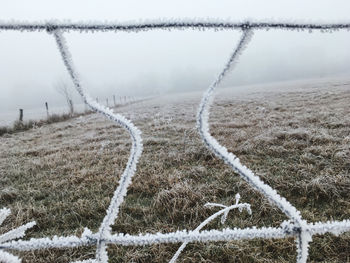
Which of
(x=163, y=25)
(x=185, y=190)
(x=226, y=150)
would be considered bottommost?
(x=185, y=190)

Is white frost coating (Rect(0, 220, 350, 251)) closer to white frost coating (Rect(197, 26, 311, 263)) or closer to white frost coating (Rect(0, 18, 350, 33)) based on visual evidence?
white frost coating (Rect(197, 26, 311, 263))

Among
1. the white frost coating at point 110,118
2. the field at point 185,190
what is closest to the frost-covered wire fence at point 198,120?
the white frost coating at point 110,118

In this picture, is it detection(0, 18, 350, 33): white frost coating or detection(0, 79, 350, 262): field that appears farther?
detection(0, 79, 350, 262): field

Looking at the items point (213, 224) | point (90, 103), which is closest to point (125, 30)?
point (90, 103)

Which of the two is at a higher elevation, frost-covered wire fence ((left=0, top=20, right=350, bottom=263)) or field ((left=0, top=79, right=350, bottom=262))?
frost-covered wire fence ((left=0, top=20, right=350, bottom=263))

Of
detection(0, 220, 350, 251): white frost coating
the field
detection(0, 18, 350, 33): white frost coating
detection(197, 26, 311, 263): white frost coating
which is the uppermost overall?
detection(0, 18, 350, 33): white frost coating

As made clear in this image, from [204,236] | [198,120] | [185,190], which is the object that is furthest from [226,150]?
[185,190]

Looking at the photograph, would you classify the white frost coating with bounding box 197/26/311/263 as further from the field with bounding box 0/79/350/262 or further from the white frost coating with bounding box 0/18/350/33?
the field with bounding box 0/79/350/262

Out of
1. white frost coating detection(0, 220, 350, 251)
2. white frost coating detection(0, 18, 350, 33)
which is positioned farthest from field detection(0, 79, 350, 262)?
white frost coating detection(0, 18, 350, 33)

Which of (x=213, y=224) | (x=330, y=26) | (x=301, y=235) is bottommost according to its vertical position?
(x=213, y=224)

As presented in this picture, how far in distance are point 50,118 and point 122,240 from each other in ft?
55.5

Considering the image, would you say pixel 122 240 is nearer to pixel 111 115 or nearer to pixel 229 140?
pixel 111 115

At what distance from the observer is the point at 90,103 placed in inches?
26.0

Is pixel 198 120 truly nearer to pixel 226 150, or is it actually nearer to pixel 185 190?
pixel 226 150
